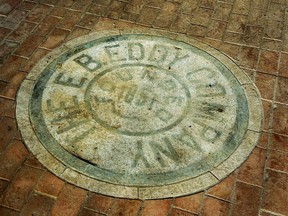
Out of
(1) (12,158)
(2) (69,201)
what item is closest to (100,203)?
(2) (69,201)

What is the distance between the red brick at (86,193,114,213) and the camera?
280 centimetres

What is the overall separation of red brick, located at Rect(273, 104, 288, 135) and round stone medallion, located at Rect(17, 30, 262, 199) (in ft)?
0.50

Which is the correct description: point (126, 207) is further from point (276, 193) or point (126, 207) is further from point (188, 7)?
point (188, 7)

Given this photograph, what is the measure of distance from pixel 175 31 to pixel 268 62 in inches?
44.7

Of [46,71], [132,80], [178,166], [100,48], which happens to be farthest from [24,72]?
[178,166]

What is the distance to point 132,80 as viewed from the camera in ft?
12.2

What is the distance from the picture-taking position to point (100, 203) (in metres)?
2.83

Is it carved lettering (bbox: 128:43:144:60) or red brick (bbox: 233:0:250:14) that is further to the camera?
red brick (bbox: 233:0:250:14)

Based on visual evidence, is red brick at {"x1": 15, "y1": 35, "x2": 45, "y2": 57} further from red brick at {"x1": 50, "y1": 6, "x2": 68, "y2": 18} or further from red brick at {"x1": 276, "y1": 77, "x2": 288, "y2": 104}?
red brick at {"x1": 276, "y1": 77, "x2": 288, "y2": 104}

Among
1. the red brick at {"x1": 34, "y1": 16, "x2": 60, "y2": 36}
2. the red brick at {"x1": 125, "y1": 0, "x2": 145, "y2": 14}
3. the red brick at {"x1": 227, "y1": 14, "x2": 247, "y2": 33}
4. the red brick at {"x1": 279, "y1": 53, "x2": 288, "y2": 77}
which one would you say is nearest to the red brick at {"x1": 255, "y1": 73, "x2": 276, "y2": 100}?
the red brick at {"x1": 279, "y1": 53, "x2": 288, "y2": 77}

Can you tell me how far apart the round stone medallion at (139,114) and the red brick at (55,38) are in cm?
15

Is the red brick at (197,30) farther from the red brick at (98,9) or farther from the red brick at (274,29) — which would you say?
the red brick at (98,9)

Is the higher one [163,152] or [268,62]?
[268,62]

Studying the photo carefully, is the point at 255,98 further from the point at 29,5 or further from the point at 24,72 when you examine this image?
the point at 29,5
